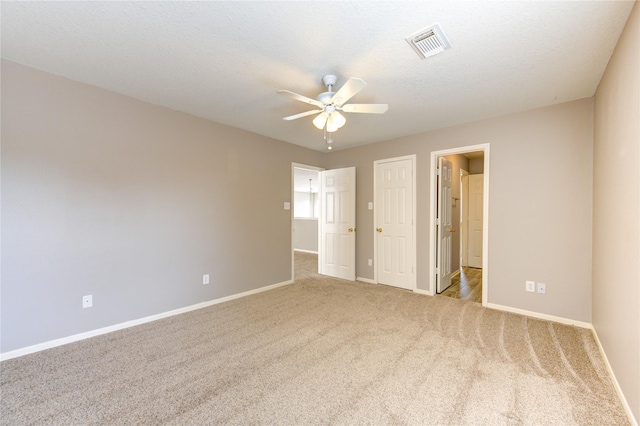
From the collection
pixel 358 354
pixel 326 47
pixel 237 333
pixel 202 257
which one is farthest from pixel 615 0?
pixel 202 257

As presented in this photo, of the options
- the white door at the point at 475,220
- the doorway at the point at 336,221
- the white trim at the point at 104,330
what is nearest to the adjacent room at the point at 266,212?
the white trim at the point at 104,330

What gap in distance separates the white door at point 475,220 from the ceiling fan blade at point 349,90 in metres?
4.97

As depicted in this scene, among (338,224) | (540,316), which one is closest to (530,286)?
(540,316)

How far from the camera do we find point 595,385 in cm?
183

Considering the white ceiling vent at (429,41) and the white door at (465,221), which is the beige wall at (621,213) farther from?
the white door at (465,221)

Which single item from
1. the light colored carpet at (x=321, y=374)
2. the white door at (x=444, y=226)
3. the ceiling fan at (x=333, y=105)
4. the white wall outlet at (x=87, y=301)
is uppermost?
the ceiling fan at (x=333, y=105)

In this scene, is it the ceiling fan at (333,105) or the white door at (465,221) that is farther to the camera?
the white door at (465,221)

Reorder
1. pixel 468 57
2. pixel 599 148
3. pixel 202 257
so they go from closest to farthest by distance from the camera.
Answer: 1. pixel 468 57
2. pixel 599 148
3. pixel 202 257

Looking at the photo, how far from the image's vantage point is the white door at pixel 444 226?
397 centimetres

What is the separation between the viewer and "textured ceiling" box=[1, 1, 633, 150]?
160cm

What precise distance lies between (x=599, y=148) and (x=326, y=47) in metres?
2.71

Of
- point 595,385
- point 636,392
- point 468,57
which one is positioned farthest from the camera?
point 468,57

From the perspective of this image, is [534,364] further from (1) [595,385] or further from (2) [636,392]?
(2) [636,392]

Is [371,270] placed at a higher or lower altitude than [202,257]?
lower
